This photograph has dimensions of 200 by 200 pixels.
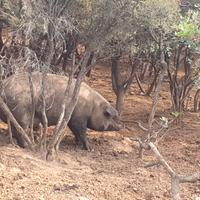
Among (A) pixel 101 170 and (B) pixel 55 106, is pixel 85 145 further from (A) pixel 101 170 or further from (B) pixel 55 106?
(A) pixel 101 170

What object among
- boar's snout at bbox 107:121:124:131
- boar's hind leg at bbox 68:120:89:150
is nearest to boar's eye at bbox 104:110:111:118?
boar's snout at bbox 107:121:124:131

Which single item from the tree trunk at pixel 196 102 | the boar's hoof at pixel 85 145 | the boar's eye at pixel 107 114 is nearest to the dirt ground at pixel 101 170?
the boar's hoof at pixel 85 145

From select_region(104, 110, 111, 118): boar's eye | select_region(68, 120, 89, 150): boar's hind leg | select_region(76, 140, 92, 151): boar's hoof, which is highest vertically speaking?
select_region(104, 110, 111, 118): boar's eye

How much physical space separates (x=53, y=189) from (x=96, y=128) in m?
4.77

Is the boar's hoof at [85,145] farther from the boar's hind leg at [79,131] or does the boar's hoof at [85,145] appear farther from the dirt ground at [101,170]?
the dirt ground at [101,170]

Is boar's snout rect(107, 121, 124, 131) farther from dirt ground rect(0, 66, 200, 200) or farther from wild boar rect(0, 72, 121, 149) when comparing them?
dirt ground rect(0, 66, 200, 200)

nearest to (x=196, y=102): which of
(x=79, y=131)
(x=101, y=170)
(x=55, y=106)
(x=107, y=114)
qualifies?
(x=107, y=114)

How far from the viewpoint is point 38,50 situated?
9.08 m

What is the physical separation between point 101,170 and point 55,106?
7.49ft

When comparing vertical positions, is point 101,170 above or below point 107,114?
below

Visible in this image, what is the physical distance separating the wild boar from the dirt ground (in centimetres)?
35

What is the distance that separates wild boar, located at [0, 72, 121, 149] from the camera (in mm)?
9414

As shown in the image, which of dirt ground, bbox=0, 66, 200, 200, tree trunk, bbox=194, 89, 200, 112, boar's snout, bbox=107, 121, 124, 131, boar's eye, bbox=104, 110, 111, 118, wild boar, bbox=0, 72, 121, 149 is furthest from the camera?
tree trunk, bbox=194, 89, 200, 112

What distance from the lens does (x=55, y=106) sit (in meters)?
10.1
